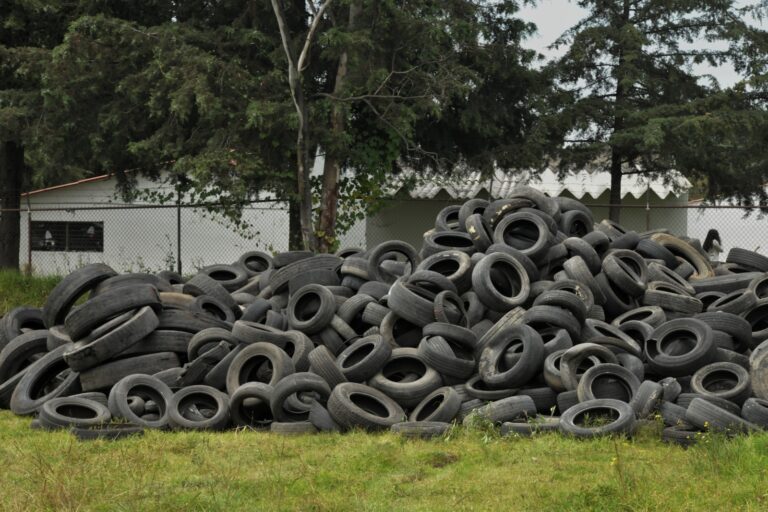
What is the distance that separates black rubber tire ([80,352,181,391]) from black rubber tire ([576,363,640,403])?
4537 millimetres

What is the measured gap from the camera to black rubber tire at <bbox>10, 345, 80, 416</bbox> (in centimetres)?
964

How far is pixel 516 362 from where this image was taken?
9008mm

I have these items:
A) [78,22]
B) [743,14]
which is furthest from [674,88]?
[78,22]

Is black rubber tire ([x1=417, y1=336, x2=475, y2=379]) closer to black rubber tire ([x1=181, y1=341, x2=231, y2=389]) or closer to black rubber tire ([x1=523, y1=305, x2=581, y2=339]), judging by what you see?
black rubber tire ([x1=523, y1=305, x2=581, y2=339])

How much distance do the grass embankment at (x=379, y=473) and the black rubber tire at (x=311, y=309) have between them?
6.55ft

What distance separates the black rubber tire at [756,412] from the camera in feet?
24.6

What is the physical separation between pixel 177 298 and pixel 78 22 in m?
7.70

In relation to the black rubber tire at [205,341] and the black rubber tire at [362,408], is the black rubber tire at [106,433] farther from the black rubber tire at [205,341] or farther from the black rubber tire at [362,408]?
the black rubber tire at [362,408]

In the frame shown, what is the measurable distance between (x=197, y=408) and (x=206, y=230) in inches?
702

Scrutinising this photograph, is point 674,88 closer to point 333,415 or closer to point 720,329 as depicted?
point 720,329

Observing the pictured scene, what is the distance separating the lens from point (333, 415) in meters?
8.34

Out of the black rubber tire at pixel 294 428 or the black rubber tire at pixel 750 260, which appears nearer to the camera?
the black rubber tire at pixel 294 428

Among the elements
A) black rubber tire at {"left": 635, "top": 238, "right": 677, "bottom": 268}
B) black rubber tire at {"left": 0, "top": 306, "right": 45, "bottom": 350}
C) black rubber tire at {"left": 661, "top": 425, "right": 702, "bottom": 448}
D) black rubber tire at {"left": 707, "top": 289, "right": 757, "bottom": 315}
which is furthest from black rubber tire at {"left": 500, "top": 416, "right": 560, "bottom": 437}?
black rubber tire at {"left": 0, "top": 306, "right": 45, "bottom": 350}

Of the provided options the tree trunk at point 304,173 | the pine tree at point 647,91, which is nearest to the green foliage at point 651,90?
the pine tree at point 647,91
